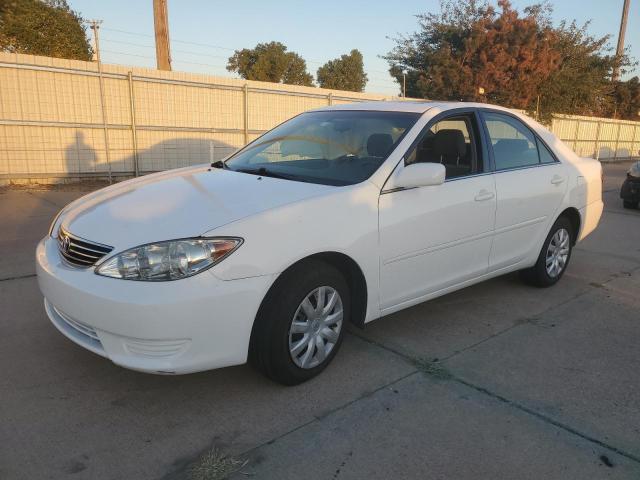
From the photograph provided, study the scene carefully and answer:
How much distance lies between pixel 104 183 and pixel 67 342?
861 centimetres

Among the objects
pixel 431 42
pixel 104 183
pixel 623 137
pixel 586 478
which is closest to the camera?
pixel 586 478

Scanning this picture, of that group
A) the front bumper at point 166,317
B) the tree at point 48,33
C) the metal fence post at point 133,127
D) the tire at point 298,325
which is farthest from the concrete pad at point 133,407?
the tree at point 48,33

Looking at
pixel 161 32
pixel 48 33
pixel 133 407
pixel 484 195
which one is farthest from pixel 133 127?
pixel 48 33

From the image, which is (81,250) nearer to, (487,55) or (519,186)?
(519,186)

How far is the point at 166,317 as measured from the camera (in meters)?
2.41

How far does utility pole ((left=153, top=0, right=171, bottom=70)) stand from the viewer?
511 inches

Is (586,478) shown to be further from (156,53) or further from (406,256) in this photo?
(156,53)

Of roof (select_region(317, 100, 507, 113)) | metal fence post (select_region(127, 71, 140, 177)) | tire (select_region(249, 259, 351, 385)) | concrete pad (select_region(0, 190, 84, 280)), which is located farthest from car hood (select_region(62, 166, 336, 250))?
metal fence post (select_region(127, 71, 140, 177))

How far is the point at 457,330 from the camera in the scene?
3.86m

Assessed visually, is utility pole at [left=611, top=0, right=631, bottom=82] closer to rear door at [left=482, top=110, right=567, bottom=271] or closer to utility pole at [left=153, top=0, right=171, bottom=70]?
utility pole at [left=153, top=0, right=171, bottom=70]

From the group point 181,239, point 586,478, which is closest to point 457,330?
point 586,478

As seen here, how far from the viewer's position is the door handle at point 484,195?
3.76 meters

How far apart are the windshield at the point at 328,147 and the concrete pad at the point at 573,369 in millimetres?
1413

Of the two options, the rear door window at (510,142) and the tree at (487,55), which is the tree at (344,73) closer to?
the tree at (487,55)
